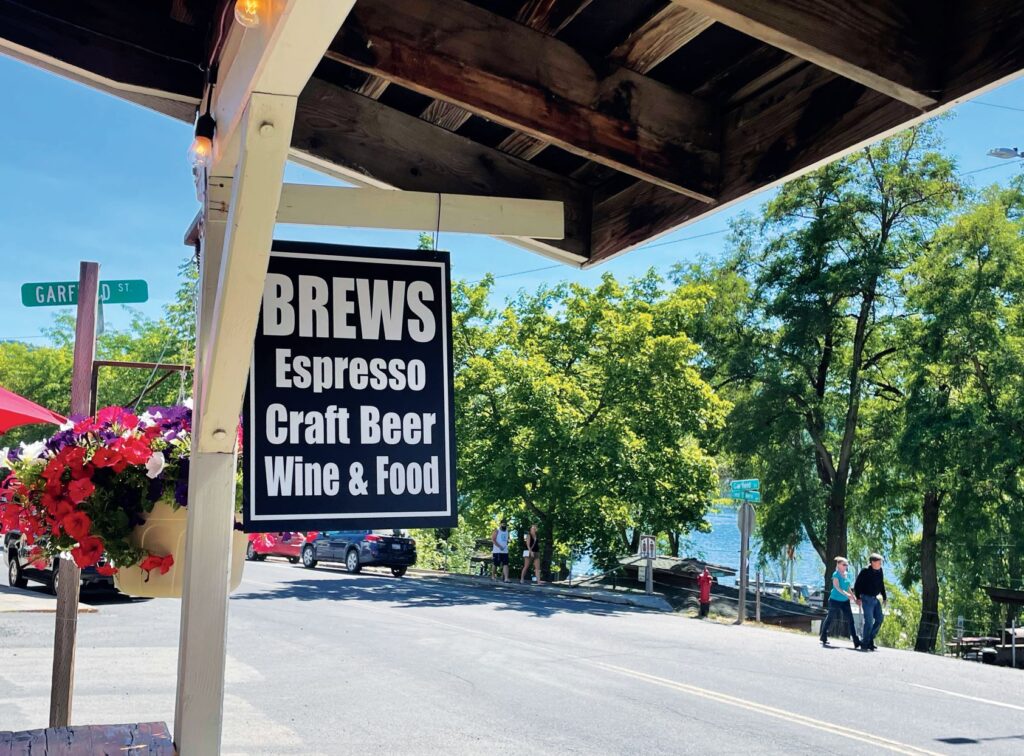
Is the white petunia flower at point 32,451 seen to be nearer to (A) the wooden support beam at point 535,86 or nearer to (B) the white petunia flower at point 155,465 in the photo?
(B) the white petunia flower at point 155,465

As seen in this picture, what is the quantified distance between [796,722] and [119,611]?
1056 cm

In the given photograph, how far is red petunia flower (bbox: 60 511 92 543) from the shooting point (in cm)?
280

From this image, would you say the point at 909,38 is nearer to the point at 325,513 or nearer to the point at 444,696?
the point at 325,513

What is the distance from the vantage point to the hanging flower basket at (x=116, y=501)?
285 centimetres

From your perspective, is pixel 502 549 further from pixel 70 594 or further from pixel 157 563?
pixel 157 563

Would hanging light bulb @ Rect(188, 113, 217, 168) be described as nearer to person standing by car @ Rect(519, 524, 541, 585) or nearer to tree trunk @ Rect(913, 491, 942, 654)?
person standing by car @ Rect(519, 524, 541, 585)

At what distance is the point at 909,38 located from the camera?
2396 mm

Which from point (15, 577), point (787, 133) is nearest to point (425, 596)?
point (15, 577)

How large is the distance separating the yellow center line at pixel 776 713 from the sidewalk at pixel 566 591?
9500 millimetres

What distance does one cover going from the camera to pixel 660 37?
2.91 meters

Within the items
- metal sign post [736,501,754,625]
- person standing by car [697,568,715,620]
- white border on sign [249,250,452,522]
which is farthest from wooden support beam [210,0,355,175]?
person standing by car [697,568,715,620]

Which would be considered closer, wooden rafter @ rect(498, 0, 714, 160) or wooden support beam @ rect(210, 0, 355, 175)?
wooden support beam @ rect(210, 0, 355, 175)

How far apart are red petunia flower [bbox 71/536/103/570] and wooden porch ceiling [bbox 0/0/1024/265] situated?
4.66 feet

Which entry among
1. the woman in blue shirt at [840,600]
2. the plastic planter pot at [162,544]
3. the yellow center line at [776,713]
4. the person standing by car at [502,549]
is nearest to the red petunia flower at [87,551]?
the plastic planter pot at [162,544]
